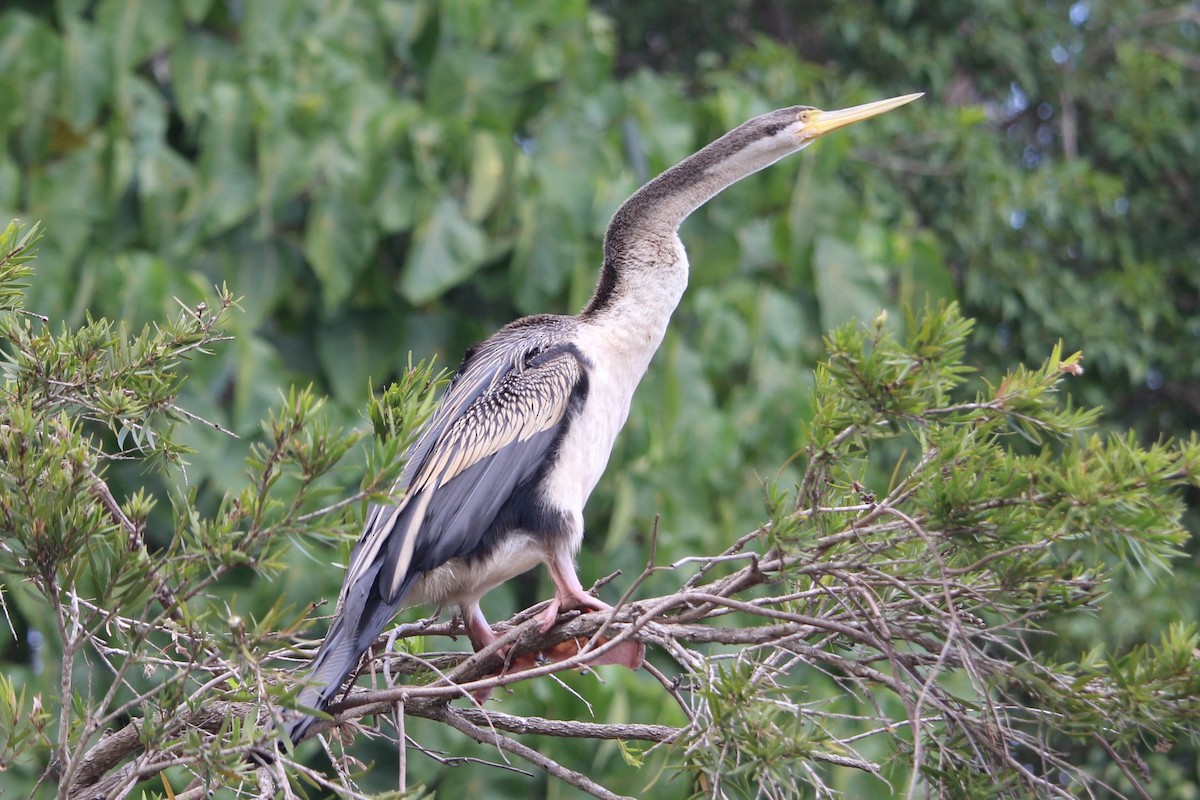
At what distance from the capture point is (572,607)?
2354 millimetres

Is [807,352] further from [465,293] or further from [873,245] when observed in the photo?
[465,293]

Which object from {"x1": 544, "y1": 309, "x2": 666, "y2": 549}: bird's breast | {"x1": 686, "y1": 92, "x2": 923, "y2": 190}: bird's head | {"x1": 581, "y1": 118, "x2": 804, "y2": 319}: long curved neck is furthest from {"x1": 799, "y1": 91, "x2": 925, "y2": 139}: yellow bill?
{"x1": 544, "y1": 309, "x2": 666, "y2": 549}: bird's breast

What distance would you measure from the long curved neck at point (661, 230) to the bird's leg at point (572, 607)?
0.59 m

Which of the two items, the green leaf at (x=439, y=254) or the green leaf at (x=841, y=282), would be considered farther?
the green leaf at (x=841, y=282)

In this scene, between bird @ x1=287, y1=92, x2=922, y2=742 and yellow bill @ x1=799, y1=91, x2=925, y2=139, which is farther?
yellow bill @ x1=799, y1=91, x2=925, y2=139

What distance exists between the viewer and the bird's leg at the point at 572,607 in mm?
2207

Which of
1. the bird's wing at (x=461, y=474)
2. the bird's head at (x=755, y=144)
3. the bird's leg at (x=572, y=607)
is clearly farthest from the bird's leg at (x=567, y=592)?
the bird's head at (x=755, y=144)

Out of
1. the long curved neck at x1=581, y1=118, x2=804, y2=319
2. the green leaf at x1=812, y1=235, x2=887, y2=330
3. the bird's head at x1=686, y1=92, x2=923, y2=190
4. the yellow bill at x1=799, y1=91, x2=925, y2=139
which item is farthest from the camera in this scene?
the green leaf at x1=812, y1=235, x2=887, y2=330

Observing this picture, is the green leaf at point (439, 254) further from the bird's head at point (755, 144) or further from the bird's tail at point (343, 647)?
the bird's tail at point (343, 647)

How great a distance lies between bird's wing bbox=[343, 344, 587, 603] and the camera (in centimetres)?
225

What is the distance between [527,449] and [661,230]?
0.63 metres

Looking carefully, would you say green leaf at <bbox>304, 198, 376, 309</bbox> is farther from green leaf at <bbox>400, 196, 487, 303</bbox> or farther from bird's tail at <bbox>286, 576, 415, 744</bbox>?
bird's tail at <bbox>286, 576, 415, 744</bbox>

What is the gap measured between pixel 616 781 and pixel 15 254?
101 inches

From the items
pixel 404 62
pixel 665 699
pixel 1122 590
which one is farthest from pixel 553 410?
pixel 1122 590
